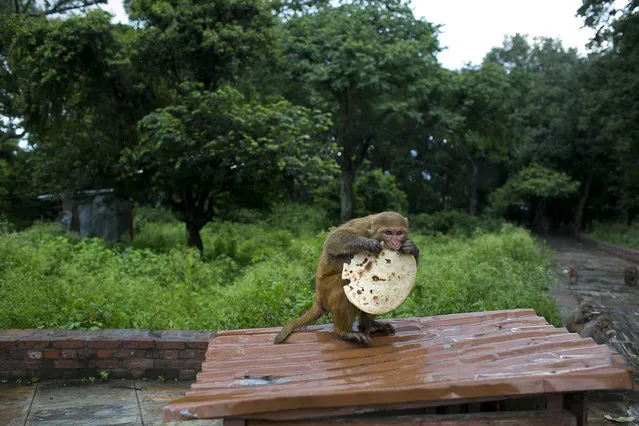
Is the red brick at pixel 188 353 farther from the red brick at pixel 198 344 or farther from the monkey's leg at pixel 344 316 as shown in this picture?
the monkey's leg at pixel 344 316

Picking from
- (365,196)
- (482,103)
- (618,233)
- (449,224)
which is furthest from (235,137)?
(618,233)

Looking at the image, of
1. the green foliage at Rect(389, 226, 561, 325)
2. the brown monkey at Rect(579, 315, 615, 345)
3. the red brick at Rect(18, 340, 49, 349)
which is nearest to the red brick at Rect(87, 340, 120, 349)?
the red brick at Rect(18, 340, 49, 349)

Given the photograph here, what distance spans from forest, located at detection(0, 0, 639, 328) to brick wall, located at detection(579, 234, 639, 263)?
70cm

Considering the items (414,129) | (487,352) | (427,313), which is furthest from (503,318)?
(414,129)

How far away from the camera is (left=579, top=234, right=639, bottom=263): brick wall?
20.1 m

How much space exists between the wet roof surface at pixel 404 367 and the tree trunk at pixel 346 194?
16.5 m

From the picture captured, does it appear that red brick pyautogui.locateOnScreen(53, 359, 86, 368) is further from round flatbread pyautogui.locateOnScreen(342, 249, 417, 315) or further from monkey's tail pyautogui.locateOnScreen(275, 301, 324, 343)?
round flatbread pyautogui.locateOnScreen(342, 249, 417, 315)

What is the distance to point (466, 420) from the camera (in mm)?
3355

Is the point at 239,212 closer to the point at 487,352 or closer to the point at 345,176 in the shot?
the point at 345,176

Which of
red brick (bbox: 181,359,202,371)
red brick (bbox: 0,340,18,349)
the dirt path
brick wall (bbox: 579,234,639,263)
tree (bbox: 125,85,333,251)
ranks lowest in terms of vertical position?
brick wall (bbox: 579,234,639,263)

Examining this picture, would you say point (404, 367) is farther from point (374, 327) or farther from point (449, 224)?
point (449, 224)

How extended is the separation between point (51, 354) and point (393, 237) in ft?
12.1

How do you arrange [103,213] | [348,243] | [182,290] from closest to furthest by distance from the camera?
[348,243]
[182,290]
[103,213]

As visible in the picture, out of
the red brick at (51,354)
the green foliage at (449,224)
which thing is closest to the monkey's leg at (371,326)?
the red brick at (51,354)
